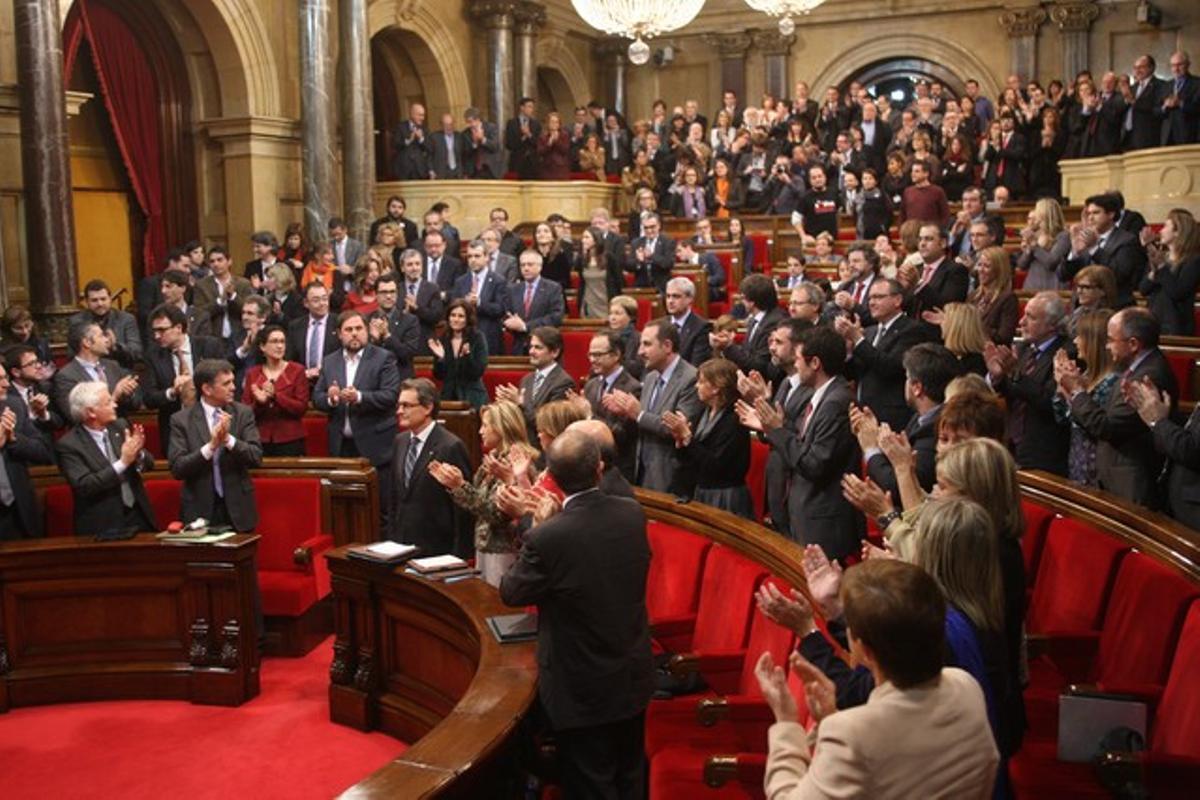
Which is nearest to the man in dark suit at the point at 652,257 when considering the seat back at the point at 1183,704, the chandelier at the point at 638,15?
the chandelier at the point at 638,15

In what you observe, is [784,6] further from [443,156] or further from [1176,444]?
[1176,444]

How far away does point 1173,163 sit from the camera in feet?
39.0

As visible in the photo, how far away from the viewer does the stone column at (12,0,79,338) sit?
901 centimetres

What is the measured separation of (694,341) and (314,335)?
2.33 metres

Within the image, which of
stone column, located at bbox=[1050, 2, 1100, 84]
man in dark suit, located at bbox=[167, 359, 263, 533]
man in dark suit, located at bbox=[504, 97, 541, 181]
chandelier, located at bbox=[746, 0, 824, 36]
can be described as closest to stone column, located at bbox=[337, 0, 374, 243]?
man in dark suit, located at bbox=[504, 97, 541, 181]

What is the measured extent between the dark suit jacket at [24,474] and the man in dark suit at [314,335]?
192cm

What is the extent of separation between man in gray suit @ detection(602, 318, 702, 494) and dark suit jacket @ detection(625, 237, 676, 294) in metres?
4.62

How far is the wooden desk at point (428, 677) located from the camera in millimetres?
2949

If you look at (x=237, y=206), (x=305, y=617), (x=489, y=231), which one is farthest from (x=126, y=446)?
(x=237, y=206)

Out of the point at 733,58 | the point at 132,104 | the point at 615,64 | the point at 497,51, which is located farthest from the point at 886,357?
the point at 615,64

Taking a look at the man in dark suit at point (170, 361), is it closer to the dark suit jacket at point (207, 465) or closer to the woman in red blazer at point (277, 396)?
the woman in red blazer at point (277, 396)

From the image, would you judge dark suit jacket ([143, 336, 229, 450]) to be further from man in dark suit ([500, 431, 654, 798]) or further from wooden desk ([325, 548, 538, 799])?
man in dark suit ([500, 431, 654, 798])

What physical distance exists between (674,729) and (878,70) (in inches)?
686

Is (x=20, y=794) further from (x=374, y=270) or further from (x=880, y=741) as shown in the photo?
(x=374, y=270)
